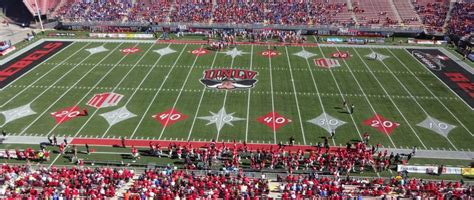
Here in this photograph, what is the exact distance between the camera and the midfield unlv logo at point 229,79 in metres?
36.2

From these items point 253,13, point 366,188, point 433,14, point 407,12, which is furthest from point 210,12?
point 366,188

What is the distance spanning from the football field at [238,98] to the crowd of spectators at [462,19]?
11.3 m

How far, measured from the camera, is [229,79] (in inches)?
1470

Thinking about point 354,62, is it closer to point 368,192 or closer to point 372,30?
point 372,30

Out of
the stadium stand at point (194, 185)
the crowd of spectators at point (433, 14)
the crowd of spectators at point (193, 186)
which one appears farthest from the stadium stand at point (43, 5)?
the crowd of spectators at point (433, 14)

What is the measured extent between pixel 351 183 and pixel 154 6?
159 feet

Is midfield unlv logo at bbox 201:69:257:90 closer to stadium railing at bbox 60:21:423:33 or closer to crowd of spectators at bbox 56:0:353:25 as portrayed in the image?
stadium railing at bbox 60:21:423:33

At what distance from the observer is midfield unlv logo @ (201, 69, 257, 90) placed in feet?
119

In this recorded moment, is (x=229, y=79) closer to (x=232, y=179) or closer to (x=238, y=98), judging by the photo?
(x=238, y=98)

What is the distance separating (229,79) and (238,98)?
13.4 ft

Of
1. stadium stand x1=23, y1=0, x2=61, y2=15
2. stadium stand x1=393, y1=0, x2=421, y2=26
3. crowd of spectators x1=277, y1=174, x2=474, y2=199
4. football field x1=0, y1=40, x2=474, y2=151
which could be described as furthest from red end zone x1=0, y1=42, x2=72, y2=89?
stadium stand x1=393, y1=0, x2=421, y2=26

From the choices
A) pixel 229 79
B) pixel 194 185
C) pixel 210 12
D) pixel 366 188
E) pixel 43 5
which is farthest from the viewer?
pixel 43 5

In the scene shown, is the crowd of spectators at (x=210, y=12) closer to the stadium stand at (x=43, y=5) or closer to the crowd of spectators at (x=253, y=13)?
the crowd of spectators at (x=253, y=13)

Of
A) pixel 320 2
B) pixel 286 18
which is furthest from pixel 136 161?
pixel 320 2
